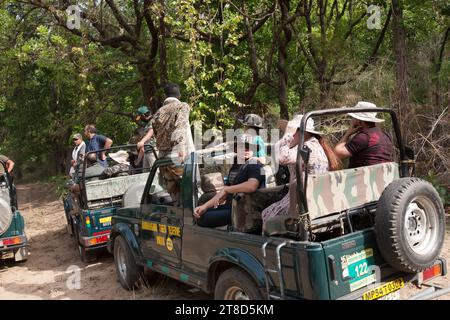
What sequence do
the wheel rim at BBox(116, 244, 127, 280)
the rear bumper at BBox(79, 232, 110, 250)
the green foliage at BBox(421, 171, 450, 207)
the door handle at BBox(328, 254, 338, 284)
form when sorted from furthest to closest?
the green foliage at BBox(421, 171, 450, 207)
the rear bumper at BBox(79, 232, 110, 250)
the wheel rim at BBox(116, 244, 127, 280)
the door handle at BBox(328, 254, 338, 284)

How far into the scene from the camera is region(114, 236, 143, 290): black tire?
568 centimetres

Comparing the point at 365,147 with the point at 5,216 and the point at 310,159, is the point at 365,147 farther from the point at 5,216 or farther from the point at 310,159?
the point at 5,216

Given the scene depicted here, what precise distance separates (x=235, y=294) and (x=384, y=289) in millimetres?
1206

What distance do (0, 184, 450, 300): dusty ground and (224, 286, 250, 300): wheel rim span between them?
4.28ft

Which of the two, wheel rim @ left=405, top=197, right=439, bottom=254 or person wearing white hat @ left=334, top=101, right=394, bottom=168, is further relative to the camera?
person wearing white hat @ left=334, top=101, right=394, bottom=168

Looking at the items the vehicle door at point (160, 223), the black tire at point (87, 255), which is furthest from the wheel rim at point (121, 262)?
the black tire at point (87, 255)

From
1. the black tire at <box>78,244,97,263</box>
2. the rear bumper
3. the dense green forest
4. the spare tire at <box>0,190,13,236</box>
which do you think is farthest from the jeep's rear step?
the dense green forest

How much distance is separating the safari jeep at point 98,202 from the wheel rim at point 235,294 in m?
3.60

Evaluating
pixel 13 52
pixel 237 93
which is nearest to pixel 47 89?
pixel 13 52

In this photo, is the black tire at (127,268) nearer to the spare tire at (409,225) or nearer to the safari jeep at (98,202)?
the safari jeep at (98,202)

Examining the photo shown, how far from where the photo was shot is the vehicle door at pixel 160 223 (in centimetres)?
480

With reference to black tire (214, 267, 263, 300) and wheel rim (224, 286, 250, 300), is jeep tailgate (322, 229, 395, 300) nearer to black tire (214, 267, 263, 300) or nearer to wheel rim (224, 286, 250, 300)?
black tire (214, 267, 263, 300)
